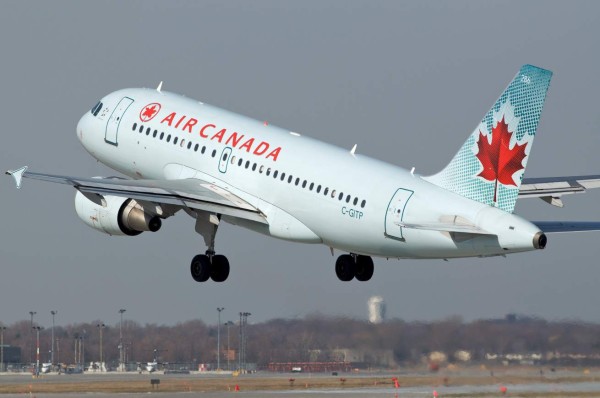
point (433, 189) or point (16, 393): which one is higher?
point (433, 189)

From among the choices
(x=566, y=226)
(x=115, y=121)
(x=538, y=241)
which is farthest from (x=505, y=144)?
(x=115, y=121)

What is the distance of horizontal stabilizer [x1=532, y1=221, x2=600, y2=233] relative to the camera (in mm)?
57625

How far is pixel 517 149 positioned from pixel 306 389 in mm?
29057

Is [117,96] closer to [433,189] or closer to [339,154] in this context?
[339,154]

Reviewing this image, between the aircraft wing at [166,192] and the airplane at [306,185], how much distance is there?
0.16 ft

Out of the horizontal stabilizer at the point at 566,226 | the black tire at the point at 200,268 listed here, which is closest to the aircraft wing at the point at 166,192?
the black tire at the point at 200,268

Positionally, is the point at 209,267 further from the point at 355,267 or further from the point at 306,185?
the point at 306,185

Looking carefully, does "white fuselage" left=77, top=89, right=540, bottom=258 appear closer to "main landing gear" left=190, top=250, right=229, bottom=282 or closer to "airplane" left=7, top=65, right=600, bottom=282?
"airplane" left=7, top=65, right=600, bottom=282

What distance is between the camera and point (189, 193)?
63.7 metres

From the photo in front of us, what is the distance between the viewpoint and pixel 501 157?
5509cm

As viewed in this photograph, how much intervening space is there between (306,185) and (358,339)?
370 inches

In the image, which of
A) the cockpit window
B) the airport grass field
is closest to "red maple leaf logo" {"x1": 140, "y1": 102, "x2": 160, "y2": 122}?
the cockpit window

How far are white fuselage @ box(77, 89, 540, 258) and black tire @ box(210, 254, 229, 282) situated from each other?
76.9 inches

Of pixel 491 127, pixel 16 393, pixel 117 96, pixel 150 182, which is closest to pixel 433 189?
pixel 491 127
